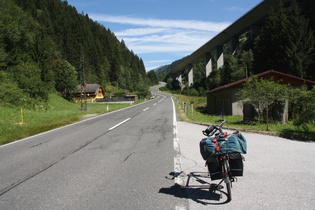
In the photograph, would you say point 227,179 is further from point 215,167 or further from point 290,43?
point 290,43

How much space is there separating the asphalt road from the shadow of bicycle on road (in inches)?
2.2

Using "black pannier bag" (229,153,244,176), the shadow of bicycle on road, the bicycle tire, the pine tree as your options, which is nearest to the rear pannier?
"black pannier bag" (229,153,244,176)

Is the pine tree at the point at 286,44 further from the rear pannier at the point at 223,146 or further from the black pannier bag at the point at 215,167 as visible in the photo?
the black pannier bag at the point at 215,167

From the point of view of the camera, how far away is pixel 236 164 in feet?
12.4

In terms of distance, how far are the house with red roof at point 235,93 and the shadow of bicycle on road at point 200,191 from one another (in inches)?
479

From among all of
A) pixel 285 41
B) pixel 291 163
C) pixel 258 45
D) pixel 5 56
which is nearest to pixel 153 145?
pixel 291 163

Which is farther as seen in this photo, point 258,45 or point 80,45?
point 80,45

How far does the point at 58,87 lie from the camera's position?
5969 cm

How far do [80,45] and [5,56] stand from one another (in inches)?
2163

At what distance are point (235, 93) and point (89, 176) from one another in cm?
1816

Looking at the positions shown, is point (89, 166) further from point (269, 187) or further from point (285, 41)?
point (285, 41)

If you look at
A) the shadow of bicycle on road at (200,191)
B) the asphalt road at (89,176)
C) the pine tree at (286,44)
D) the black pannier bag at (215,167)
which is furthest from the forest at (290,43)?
the black pannier bag at (215,167)

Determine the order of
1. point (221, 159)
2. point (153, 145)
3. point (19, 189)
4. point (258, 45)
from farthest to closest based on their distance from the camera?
point (258, 45) → point (153, 145) → point (19, 189) → point (221, 159)

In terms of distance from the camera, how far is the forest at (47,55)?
27.8 meters
